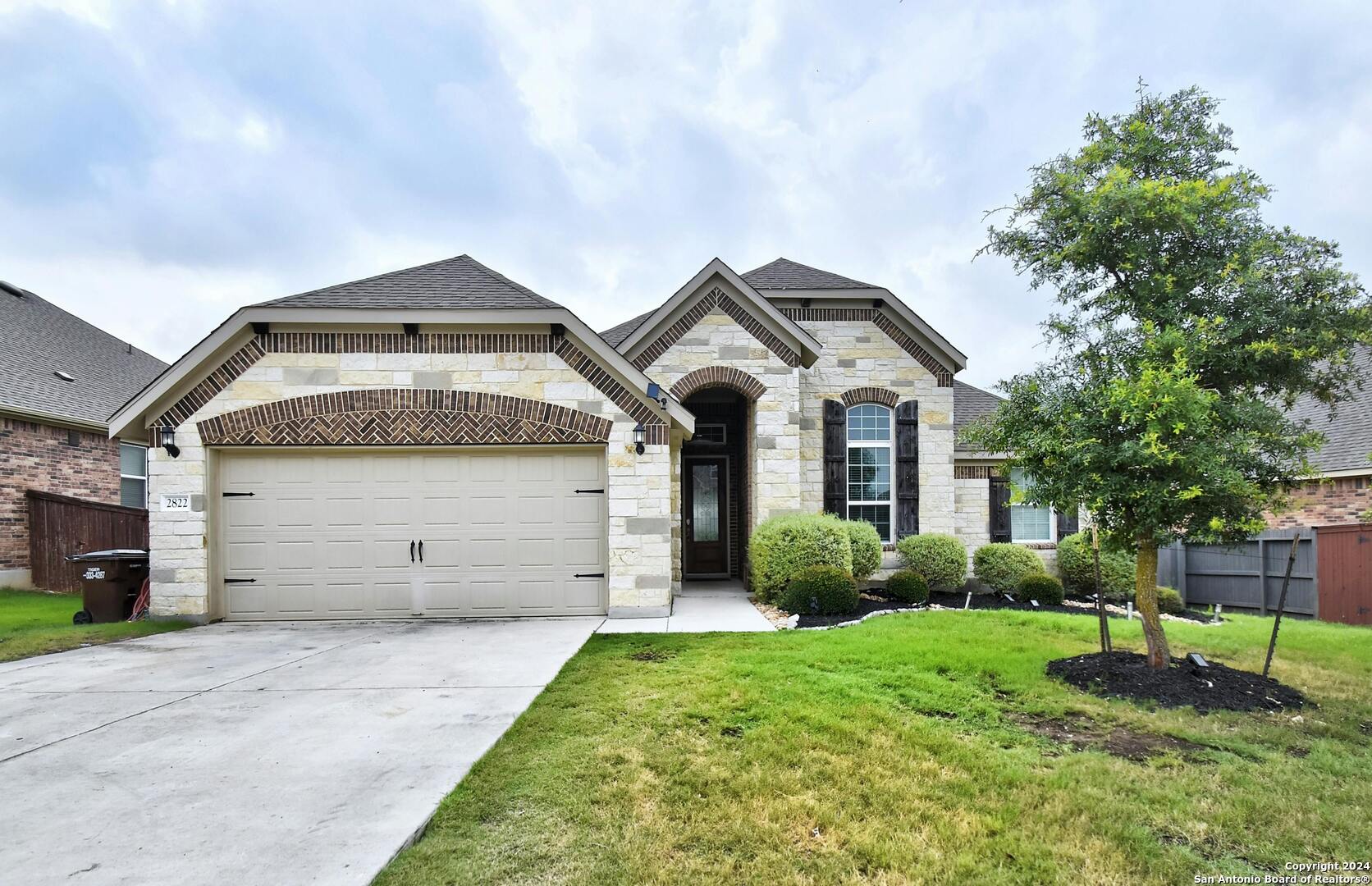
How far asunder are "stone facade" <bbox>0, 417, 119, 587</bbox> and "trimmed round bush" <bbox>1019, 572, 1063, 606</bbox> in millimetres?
17336

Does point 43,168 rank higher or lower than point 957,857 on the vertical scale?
higher

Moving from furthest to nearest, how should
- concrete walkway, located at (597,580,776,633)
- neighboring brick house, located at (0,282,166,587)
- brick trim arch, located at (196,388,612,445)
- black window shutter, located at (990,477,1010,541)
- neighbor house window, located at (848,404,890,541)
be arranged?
black window shutter, located at (990,477,1010,541)
neighbor house window, located at (848,404,890,541)
neighboring brick house, located at (0,282,166,587)
brick trim arch, located at (196,388,612,445)
concrete walkway, located at (597,580,776,633)

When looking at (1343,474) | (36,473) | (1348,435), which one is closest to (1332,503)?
(1343,474)

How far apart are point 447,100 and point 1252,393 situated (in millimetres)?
18956

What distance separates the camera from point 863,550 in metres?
11.1

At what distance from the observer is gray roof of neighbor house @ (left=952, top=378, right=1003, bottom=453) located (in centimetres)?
1425

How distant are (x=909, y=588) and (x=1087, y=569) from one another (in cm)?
402

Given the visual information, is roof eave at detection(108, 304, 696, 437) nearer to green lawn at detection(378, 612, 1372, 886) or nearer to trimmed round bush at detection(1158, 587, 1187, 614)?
green lawn at detection(378, 612, 1372, 886)

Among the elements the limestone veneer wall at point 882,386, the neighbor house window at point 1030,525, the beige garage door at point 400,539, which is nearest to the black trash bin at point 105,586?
the beige garage door at point 400,539

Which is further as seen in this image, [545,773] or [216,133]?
[216,133]

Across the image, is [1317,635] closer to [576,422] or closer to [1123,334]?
[1123,334]

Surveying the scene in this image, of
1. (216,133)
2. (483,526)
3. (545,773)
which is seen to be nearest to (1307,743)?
(545,773)

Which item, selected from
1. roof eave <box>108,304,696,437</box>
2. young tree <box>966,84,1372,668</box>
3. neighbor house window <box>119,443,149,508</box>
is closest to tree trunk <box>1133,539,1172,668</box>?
young tree <box>966,84,1372,668</box>

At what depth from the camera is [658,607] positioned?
923 cm
